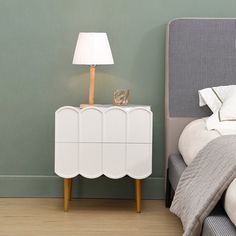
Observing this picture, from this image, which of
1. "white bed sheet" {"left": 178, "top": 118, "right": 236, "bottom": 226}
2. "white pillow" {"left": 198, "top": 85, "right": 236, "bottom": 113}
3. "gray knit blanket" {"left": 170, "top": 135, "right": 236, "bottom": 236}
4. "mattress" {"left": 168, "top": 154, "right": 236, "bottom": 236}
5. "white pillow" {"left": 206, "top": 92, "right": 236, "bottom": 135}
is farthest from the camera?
"white pillow" {"left": 198, "top": 85, "right": 236, "bottom": 113}

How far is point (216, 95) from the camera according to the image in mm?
4043

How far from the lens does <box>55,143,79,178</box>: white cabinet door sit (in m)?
3.92

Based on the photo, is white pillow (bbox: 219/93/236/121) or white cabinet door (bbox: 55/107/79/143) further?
white cabinet door (bbox: 55/107/79/143)

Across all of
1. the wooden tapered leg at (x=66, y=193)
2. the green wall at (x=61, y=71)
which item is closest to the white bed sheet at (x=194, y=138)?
the green wall at (x=61, y=71)

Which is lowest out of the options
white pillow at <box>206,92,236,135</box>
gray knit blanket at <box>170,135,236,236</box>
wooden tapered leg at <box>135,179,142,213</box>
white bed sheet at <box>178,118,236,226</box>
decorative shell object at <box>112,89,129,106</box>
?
wooden tapered leg at <box>135,179,142,213</box>

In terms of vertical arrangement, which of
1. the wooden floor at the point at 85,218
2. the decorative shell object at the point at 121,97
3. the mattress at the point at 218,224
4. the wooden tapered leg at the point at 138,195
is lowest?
the wooden floor at the point at 85,218

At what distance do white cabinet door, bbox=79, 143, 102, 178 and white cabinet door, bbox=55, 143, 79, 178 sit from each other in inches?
1.2

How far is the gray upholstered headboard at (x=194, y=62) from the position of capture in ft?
13.7

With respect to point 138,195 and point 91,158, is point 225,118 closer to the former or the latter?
point 138,195

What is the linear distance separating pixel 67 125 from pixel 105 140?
0.23 meters

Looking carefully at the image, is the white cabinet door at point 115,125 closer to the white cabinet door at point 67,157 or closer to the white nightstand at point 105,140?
the white nightstand at point 105,140

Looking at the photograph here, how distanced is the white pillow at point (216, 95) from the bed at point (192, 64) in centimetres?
12

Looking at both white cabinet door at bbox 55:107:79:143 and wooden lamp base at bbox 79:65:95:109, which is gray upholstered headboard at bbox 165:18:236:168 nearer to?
wooden lamp base at bbox 79:65:95:109

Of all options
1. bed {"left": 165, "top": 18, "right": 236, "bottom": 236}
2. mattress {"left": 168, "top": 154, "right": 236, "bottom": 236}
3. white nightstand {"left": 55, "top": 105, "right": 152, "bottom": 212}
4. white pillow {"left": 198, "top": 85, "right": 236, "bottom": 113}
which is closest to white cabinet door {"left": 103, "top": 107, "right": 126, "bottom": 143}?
white nightstand {"left": 55, "top": 105, "right": 152, "bottom": 212}
